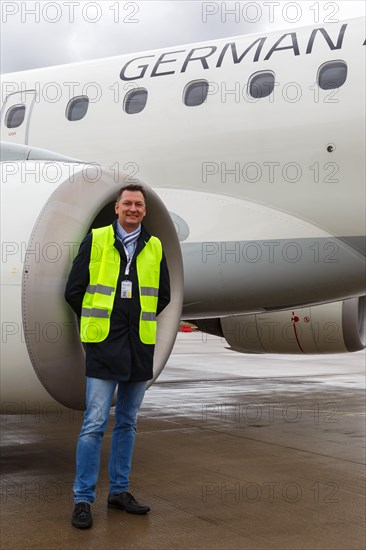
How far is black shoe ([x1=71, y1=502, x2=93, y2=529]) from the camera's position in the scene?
3.39 m

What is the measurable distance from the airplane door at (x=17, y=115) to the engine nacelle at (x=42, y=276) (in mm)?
3159

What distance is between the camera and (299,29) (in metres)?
6.21

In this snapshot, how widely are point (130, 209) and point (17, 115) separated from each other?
3970mm

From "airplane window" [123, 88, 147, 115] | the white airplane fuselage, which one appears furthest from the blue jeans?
"airplane window" [123, 88, 147, 115]

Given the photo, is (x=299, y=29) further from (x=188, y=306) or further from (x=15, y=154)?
(x=15, y=154)

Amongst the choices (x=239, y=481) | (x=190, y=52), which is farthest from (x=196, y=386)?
(x=239, y=481)

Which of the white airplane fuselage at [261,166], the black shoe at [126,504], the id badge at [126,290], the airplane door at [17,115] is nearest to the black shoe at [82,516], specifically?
the black shoe at [126,504]

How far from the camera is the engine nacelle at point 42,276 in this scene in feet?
12.2

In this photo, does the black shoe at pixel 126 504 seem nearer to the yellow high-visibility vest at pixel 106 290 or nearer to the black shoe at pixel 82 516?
the black shoe at pixel 82 516

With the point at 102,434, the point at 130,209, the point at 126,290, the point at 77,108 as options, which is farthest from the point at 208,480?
the point at 77,108

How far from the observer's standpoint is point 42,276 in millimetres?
3707

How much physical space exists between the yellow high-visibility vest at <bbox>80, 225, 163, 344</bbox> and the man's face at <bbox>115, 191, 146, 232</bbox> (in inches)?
3.6

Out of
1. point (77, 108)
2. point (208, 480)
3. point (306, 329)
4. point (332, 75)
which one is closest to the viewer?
point (208, 480)

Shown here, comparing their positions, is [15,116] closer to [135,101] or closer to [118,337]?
[135,101]
